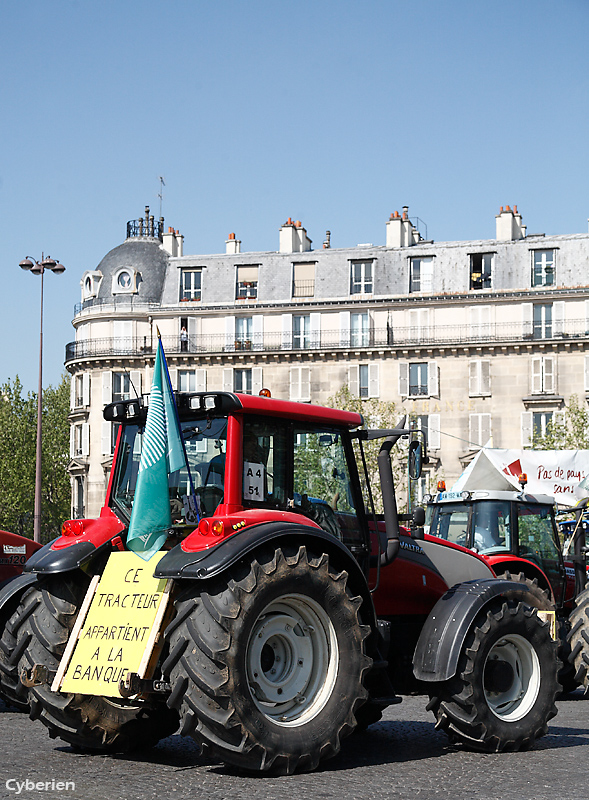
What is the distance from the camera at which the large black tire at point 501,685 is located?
8.52m

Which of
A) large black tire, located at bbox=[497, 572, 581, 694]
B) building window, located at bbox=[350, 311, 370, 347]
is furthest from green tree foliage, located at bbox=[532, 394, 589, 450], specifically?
large black tire, located at bbox=[497, 572, 581, 694]

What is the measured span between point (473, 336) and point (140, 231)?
23.6m

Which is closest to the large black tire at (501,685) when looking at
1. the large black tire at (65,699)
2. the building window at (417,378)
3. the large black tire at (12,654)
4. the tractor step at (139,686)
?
the large black tire at (65,699)

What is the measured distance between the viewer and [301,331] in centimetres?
6194

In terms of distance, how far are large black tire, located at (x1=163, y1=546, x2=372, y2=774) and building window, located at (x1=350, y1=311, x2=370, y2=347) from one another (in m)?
52.9

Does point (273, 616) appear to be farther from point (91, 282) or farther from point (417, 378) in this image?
point (91, 282)

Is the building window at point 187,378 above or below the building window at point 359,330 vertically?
below

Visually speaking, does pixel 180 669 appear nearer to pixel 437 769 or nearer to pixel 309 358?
pixel 437 769

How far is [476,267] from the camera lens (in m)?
60.2

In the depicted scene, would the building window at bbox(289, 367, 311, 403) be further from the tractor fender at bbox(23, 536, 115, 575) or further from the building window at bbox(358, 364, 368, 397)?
the tractor fender at bbox(23, 536, 115, 575)

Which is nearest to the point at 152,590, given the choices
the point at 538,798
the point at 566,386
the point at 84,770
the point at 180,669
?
the point at 180,669

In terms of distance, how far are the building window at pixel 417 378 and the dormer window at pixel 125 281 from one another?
17.5 m

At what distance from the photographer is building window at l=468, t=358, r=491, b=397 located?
192 feet

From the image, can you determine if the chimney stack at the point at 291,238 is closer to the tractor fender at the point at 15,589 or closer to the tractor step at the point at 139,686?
the tractor fender at the point at 15,589
